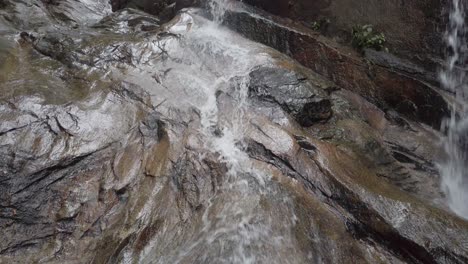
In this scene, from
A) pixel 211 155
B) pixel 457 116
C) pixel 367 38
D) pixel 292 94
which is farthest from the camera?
pixel 367 38

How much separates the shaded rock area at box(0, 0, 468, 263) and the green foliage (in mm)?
370

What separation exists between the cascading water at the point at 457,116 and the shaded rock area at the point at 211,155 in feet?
0.89

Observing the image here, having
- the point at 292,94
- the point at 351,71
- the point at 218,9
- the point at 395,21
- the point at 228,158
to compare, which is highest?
the point at 395,21

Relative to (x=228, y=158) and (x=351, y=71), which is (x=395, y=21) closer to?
(x=351, y=71)

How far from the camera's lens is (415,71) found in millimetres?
7469

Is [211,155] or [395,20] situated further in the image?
[395,20]

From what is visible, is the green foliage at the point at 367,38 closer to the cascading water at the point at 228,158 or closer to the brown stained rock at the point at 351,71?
the brown stained rock at the point at 351,71

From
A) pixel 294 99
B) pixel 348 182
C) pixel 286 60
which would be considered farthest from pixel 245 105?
pixel 348 182

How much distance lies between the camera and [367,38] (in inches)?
310

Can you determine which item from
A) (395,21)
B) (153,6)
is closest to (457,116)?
(395,21)

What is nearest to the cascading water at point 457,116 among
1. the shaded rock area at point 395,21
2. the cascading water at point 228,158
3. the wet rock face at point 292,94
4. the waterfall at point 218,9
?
the shaded rock area at point 395,21

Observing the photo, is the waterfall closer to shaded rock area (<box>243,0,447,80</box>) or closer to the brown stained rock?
the brown stained rock

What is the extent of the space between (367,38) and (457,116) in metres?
2.36

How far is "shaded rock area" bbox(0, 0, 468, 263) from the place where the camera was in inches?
197
